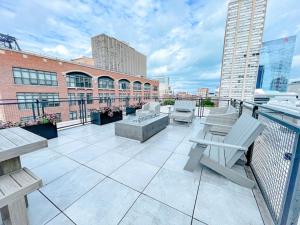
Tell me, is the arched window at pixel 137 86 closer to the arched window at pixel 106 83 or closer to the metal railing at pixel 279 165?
the arched window at pixel 106 83

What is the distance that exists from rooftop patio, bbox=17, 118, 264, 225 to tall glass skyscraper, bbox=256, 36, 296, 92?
1442 inches

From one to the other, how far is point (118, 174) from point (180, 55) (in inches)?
756

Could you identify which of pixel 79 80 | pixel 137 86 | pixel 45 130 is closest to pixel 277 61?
pixel 137 86

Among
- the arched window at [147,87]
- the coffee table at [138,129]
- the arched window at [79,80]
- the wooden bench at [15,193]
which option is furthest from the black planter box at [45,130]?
the arched window at [147,87]

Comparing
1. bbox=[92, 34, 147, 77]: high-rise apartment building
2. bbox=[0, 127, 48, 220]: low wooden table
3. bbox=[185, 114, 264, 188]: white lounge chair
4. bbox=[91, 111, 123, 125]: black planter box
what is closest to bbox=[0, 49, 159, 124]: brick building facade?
bbox=[91, 111, 123, 125]: black planter box

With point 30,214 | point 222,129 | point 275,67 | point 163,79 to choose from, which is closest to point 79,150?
point 30,214

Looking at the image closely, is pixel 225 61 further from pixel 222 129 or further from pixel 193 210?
pixel 193 210

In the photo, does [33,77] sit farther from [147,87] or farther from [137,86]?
[147,87]

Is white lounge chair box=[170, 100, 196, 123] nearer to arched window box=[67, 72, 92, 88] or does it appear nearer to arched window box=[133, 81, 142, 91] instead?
arched window box=[67, 72, 92, 88]

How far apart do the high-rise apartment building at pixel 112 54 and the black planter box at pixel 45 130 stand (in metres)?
40.3

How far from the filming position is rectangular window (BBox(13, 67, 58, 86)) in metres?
13.4

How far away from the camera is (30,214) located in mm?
1332

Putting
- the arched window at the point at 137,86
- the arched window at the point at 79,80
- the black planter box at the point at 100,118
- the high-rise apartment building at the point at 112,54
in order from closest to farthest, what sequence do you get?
the black planter box at the point at 100,118 < the arched window at the point at 79,80 < the arched window at the point at 137,86 < the high-rise apartment building at the point at 112,54

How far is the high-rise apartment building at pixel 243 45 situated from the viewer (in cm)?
2905
